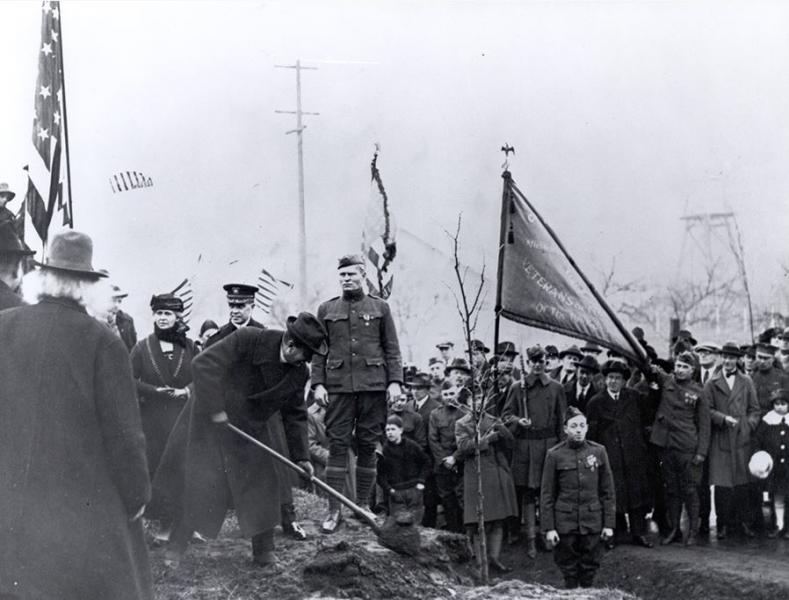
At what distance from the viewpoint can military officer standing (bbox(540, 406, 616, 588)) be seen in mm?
8648

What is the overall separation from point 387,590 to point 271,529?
0.85 meters

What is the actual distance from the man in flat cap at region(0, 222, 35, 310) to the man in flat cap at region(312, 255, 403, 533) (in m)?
2.84

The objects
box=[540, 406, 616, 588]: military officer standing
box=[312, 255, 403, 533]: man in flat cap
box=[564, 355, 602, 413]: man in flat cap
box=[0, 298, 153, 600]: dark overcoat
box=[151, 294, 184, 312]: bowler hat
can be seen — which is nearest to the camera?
box=[0, 298, 153, 600]: dark overcoat

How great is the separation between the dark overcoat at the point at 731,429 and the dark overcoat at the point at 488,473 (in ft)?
A: 6.61

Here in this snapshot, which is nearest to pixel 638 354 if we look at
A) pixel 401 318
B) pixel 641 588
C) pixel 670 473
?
pixel 670 473

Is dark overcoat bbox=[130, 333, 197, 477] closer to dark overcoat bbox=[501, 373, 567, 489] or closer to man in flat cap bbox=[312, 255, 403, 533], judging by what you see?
man in flat cap bbox=[312, 255, 403, 533]

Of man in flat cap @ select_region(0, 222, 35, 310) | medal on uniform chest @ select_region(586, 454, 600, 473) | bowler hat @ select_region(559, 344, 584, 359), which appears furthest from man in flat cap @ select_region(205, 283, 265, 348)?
bowler hat @ select_region(559, 344, 584, 359)

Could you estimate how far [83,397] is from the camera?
14.2 feet

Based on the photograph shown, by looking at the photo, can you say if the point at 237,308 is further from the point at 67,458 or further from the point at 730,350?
the point at 730,350

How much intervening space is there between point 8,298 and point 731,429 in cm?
725

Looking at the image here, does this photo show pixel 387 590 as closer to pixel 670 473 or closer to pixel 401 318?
pixel 670 473

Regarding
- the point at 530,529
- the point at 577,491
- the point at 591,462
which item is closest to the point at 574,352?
the point at 530,529

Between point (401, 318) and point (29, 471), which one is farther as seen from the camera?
point (401, 318)

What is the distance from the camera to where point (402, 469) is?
10.2 m
